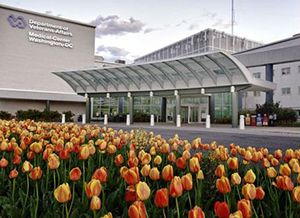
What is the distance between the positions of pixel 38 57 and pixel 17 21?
20.0ft

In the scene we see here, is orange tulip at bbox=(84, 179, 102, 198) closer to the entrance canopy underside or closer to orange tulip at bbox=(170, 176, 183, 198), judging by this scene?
orange tulip at bbox=(170, 176, 183, 198)

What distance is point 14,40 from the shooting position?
50312 millimetres

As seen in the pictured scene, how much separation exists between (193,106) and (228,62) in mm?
21210

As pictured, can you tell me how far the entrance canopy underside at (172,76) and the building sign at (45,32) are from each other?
14477 millimetres

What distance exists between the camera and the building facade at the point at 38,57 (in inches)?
1940

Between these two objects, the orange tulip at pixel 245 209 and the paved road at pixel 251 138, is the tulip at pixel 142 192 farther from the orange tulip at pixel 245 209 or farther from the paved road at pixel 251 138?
the paved road at pixel 251 138

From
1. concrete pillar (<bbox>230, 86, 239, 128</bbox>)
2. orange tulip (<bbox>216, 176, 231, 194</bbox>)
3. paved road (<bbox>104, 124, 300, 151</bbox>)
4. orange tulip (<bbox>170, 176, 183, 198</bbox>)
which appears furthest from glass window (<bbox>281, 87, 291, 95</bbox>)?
orange tulip (<bbox>170, 176, 183, 198</bbox>)

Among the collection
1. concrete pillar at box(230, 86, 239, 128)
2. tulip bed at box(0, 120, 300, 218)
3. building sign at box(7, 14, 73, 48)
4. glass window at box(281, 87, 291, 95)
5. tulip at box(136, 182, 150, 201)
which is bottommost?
tulip bed at box(0, 120, 300, 218)

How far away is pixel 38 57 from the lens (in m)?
53.1

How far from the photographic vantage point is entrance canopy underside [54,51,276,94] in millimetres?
27141

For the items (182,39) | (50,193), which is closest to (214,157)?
(50,193)

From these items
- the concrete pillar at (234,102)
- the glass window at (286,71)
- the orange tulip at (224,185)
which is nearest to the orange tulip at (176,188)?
the orange tulip at (224,185)

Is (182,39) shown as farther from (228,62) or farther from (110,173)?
(110,173)

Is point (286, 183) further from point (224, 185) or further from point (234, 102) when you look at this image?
point (234, 102)
